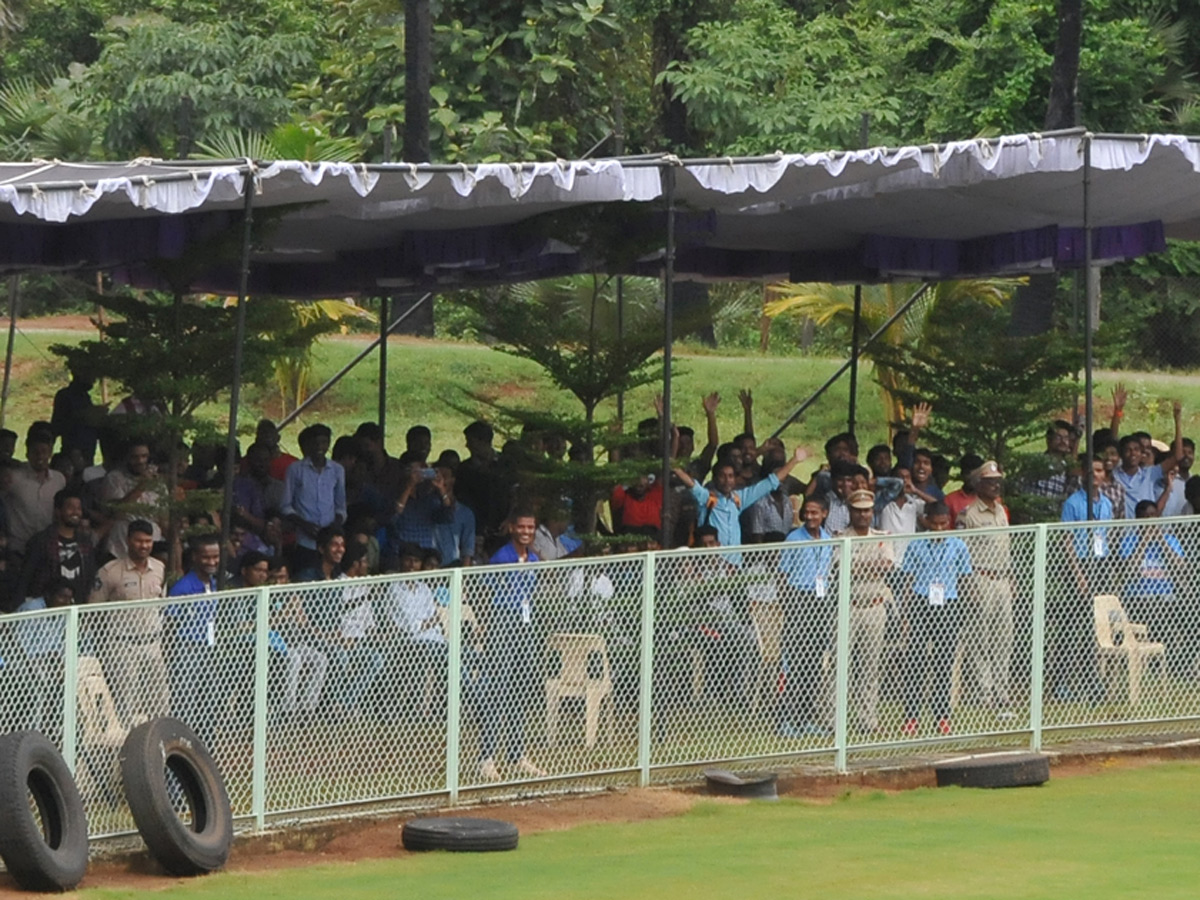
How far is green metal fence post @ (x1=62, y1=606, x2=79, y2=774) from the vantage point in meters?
10.5

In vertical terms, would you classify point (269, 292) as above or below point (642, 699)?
above

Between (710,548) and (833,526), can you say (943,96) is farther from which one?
(710,548)

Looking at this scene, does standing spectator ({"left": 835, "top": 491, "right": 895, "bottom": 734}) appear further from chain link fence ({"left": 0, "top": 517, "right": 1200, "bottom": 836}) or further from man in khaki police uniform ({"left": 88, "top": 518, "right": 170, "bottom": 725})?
man in khaki police uniform ({"left": 88, "top": 518, "right": 170, "bottom": 725})

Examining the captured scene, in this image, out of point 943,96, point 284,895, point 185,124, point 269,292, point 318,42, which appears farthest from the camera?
point 318,42

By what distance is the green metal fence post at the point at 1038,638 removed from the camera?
44.9 ft

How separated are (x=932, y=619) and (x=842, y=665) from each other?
674 millimetres

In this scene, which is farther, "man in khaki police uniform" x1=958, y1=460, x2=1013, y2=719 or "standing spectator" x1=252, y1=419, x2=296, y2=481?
"standing spectator" x1=252, y1=419, x2=296, y2=481

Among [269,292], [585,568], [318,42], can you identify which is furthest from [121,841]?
[318,42]

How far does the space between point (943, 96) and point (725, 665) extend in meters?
20.0

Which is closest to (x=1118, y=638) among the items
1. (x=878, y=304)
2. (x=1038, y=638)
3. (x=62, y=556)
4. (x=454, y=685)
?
(x=1038, y=638)

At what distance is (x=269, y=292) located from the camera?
20.2 meters

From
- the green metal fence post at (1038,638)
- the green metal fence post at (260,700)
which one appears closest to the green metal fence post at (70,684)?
the green metal fence post at (260,700)

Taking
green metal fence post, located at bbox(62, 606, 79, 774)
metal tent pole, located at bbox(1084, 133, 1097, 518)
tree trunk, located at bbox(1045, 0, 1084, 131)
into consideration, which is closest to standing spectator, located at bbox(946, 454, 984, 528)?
metal tent pole, located at bbox(1084, 133, 1097, 518)

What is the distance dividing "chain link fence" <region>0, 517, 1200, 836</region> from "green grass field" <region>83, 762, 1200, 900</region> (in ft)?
1.99
